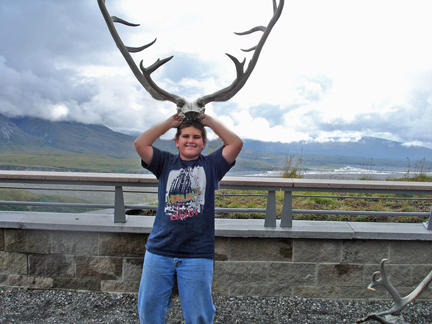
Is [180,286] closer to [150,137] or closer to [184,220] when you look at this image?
[184,220]

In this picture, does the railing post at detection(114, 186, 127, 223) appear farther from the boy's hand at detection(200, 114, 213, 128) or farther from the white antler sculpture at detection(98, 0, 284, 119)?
the boy's hand at detection(200, 114, 213, 128)

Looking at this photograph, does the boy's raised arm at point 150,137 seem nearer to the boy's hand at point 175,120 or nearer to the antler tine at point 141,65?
the boy's hand at point 175,120

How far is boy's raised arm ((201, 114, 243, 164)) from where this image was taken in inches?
87.8

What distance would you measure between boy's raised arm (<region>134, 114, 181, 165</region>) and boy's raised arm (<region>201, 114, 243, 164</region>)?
23cm

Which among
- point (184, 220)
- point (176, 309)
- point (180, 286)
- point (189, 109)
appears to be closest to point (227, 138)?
point (189, 109)

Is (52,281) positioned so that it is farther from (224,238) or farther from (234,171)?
(234,171)

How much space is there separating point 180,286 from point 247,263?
1581mm

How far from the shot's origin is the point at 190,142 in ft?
7.10

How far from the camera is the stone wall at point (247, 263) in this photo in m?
3.51

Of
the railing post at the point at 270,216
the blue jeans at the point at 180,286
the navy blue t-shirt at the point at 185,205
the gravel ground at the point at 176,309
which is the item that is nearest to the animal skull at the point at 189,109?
the navy blue t-shirt at the point at 185,205

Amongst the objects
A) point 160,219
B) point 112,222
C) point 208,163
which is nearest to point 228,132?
point 208,163

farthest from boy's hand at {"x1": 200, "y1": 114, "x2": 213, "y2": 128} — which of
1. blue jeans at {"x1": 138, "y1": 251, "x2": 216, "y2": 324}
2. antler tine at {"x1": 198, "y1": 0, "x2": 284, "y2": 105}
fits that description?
blue jeans at {"x1": 138, "y1": 251, "x2": 216, "y2": 324}

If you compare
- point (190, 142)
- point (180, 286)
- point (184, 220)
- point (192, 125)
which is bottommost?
point (180, 286)

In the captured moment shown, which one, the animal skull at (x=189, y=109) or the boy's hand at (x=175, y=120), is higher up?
the animal skull at (x=189, y=109)
